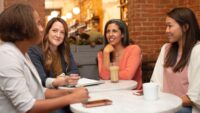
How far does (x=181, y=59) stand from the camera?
2316mm

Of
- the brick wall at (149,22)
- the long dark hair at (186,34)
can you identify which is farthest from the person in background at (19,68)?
the brick wall at (149,22)

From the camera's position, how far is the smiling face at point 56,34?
2875 mm

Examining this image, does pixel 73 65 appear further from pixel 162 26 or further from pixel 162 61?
pixel 162 26

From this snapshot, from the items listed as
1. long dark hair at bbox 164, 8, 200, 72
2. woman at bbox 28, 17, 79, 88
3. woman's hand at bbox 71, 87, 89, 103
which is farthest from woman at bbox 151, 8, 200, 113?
woman at bbox 28, 17, 79, 88

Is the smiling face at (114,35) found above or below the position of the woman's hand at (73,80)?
above

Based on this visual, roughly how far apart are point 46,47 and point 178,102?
1508 millimetres

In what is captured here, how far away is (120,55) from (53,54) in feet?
2.24

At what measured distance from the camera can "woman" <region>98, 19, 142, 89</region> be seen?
9.52ft

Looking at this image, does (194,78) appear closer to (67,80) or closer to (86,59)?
(67,80)

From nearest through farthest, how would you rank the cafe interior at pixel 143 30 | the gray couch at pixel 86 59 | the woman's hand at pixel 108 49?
1. the woman's hand at pixel 108 49
2. the gray couch at pixel 86 59
3. the cafe interior at pixel 143 30

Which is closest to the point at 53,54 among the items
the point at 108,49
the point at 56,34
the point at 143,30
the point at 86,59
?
the point at 56,34

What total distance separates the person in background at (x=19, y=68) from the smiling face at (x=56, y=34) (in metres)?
1.29

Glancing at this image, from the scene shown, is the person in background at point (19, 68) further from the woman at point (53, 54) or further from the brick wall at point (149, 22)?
the brick wall at point (149, 22)

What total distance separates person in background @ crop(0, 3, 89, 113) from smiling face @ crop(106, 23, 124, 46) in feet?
5.26
